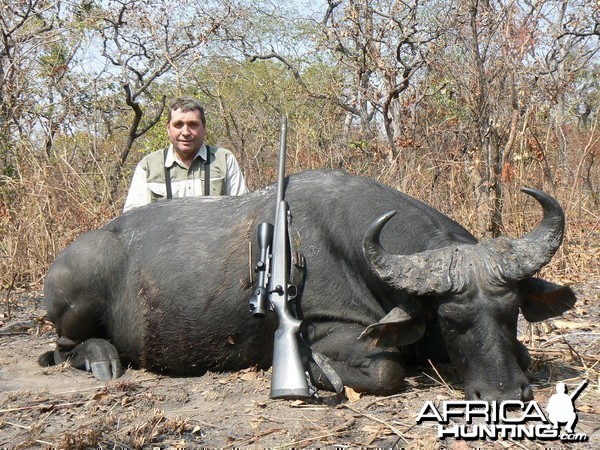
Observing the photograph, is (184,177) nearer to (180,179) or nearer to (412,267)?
(180,179)

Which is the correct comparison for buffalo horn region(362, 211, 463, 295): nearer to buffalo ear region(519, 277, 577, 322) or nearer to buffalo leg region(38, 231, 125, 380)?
buffalo ear region(519, 277, 577, 322)

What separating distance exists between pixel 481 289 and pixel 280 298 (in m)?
1.17

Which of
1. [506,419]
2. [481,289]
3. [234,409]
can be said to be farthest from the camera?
[234,409]

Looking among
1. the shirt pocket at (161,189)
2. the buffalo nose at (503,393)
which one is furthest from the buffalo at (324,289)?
the shirt pocket at (161,189)

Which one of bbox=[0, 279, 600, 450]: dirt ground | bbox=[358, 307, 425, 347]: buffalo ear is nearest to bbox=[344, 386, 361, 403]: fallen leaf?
bbox=[0, 279, 600, 450]: dirt ground

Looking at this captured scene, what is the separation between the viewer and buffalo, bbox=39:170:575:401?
3.48 metres

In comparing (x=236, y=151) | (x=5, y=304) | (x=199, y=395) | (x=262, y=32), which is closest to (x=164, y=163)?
(x=5, y=304)

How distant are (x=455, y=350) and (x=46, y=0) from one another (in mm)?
12649

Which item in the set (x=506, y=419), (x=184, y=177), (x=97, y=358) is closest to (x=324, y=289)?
(x=506, y=419)

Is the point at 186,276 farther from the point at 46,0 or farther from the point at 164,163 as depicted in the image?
the point at 46,0

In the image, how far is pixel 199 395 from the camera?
4078 mm

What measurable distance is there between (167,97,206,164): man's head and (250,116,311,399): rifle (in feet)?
5.73

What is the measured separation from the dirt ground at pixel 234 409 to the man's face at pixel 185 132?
226cm

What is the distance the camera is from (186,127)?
611 cm
